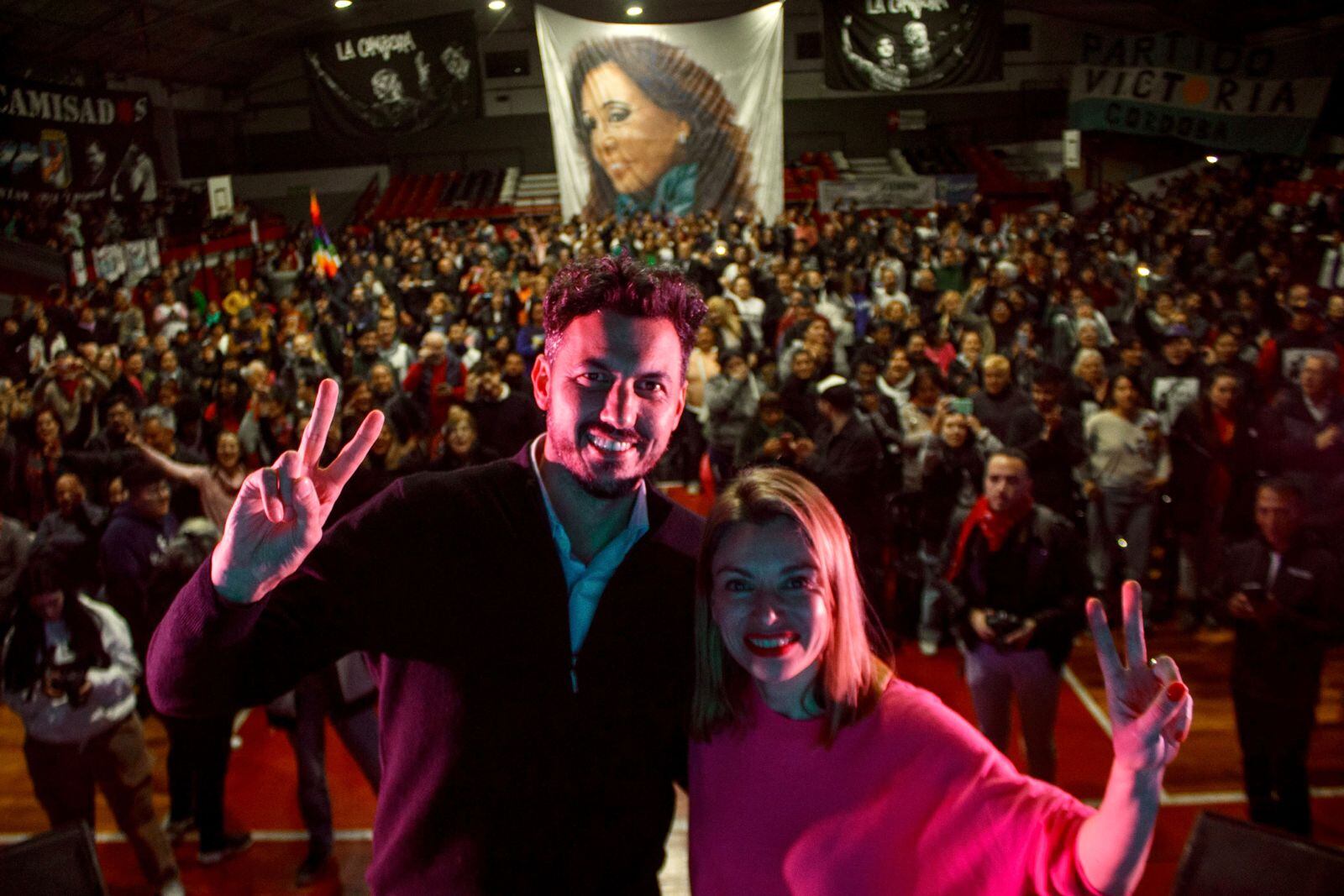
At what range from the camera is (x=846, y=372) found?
8.29m

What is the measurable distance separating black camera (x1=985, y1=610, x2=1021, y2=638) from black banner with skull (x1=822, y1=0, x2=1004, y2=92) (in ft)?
54.9

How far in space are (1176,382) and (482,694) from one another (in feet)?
20.0

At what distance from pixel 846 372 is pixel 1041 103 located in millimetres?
24926

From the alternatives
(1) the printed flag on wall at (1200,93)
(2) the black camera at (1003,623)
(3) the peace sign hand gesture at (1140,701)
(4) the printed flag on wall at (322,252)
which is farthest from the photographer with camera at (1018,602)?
(1) the printed flag on wall at (1200,93)

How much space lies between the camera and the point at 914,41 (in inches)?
731

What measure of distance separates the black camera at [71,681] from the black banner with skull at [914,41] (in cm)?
1786

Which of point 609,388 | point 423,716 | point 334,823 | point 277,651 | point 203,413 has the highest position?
point 609,388

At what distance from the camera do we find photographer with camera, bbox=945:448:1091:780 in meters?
3.78

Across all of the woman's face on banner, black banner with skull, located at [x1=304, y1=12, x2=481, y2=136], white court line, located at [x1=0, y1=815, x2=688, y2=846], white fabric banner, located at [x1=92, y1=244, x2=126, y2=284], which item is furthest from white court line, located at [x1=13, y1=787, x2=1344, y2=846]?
black banner with skull, located at [x1=304, y1=12, x2=481, y2=136]

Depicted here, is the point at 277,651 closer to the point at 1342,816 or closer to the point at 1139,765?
the point at 1139,765

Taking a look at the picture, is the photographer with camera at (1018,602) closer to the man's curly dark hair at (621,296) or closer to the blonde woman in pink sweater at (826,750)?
the blonde woman in pink sweater at (826,750)

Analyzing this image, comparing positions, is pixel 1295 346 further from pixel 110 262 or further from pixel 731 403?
pixel 110 262

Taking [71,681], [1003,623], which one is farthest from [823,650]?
[71,681]

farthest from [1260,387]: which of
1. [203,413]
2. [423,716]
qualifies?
[203,413]
